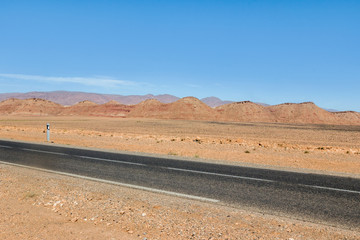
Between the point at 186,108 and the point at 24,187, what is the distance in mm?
107132

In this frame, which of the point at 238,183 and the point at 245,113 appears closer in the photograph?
the point at 238,183

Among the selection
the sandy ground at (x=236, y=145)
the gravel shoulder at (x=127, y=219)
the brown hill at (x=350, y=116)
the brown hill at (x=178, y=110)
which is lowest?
the brown hill at (x=350, y=116)

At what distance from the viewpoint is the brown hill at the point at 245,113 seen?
11169 cm

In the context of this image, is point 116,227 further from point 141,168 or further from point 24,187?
point 141,168

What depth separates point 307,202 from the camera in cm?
678

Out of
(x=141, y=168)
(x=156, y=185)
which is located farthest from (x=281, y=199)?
(x=141, y=168)

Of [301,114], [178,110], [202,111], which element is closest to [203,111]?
[202,111]

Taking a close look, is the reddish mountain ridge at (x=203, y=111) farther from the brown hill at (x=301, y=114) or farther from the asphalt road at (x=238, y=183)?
the asphalt road at (x=238, y=183)

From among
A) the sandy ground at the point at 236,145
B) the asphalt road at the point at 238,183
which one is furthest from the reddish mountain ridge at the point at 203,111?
the asphalt road at the point at 238,183

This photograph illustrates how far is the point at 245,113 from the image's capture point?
117 meters

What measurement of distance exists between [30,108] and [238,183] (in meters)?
142

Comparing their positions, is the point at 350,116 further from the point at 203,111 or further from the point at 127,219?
the point at 127,219

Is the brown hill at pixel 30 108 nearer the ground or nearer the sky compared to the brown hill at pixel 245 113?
nearer the sky

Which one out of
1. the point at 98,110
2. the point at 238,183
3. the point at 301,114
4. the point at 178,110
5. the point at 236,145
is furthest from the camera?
the point at 98,110
